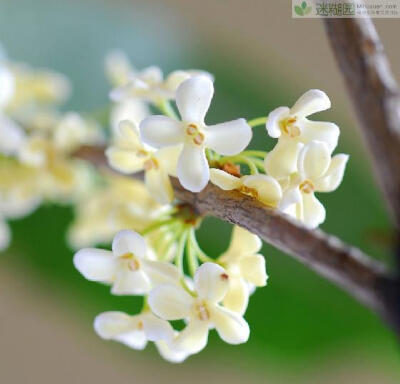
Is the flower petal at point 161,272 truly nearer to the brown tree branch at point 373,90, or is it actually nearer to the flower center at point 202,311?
the flower center at point 202,311

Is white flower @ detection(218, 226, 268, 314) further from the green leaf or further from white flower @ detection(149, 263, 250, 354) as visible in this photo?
the green leaf

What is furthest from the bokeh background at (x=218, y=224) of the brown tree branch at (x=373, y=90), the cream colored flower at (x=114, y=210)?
the brown tree branch at (x=373, y=90)

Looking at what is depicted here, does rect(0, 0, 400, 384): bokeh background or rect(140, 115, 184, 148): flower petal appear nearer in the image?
rect(140, 115, 184, 148): flower petal

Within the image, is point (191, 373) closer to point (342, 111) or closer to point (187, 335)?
point (342, 111)

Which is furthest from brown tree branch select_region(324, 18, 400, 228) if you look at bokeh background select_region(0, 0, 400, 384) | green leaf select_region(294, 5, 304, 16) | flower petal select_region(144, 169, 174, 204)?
bokeh background select_region(0, 0, 400, 384)

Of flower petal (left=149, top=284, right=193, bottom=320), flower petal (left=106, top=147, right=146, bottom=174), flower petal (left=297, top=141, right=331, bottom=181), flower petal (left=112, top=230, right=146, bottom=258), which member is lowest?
flower petal (left=149, top=284, right=193, bottom=320)

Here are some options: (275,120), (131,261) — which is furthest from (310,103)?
(131,261)

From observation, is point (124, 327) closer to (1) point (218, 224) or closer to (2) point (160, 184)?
(2) point (160, 184)
